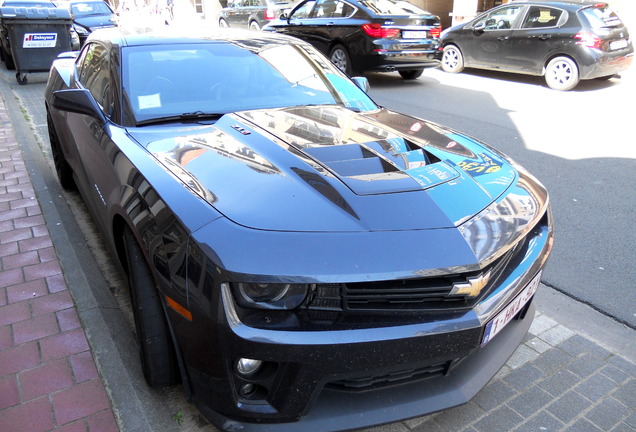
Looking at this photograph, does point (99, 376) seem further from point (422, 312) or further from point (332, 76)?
point (332, 76)

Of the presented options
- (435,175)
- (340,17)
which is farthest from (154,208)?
(340,17)

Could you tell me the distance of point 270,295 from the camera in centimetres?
179

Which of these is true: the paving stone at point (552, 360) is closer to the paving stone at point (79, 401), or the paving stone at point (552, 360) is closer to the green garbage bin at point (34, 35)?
the paving stone at point (79, 401)

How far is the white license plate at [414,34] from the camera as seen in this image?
988cm

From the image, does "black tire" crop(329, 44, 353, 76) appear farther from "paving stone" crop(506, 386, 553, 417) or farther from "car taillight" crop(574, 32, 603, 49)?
"paving stone" crop(506, 386, 553, 417)

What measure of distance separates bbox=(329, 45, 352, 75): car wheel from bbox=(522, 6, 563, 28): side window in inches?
140

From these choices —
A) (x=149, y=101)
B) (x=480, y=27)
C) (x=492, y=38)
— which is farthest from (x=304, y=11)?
(x=149, y=101)

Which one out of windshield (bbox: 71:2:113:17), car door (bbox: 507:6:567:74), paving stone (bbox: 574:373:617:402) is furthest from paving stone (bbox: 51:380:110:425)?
windshield (bbox: 71:2:113:17)

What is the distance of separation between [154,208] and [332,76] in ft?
6.68

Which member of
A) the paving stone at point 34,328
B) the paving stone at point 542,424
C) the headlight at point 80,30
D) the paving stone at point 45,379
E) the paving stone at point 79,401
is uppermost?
the paving stone at point 542,424

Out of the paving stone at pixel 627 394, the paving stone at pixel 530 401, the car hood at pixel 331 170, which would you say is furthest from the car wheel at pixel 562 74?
the paving stone at pixel 530 401

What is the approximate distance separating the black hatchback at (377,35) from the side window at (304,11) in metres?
0.44

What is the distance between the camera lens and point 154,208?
214 centimetres

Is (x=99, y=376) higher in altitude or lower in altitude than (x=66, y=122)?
lower
